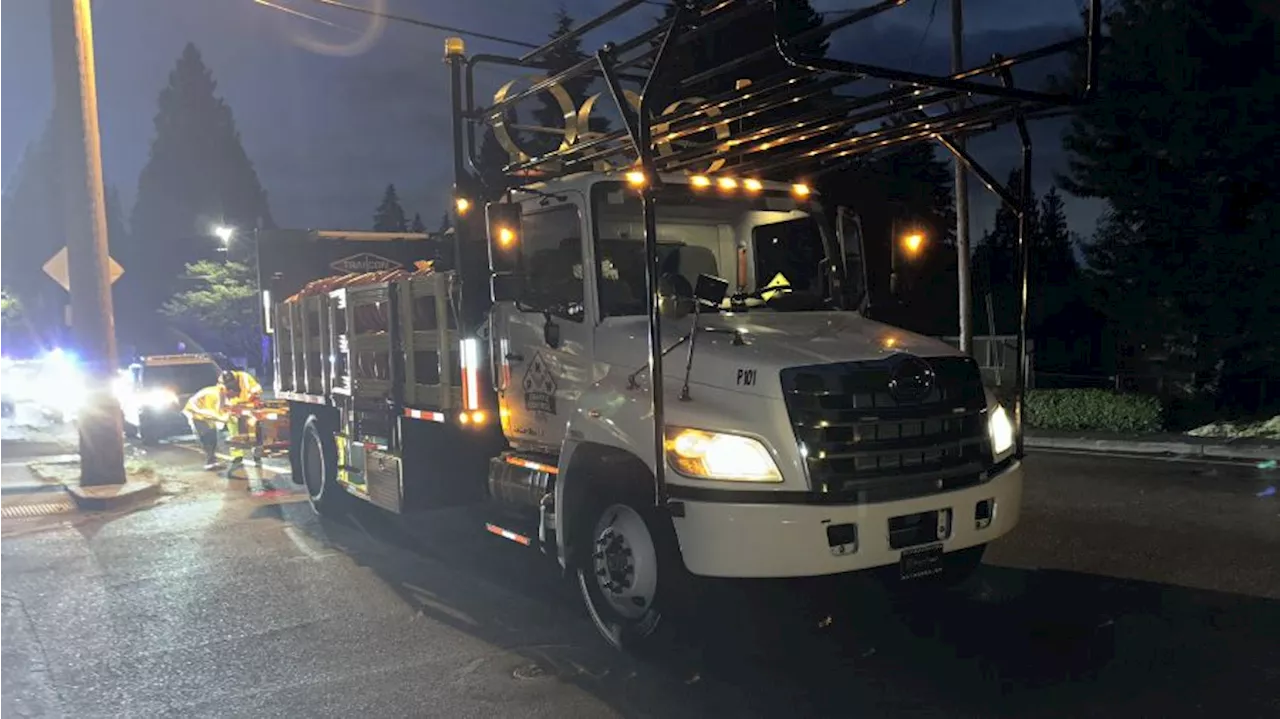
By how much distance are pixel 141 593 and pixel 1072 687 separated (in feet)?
20.5

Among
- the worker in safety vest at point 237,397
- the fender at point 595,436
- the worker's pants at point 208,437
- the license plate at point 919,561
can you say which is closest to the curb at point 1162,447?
the license plate at point 919,561

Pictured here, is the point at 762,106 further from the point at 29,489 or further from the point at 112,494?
the point at 29,489

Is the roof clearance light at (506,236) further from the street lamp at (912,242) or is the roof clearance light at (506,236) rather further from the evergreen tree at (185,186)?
the evergreen tree at (185,186)

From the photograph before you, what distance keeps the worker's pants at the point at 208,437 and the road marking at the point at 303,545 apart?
6441mm

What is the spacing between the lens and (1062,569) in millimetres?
6656

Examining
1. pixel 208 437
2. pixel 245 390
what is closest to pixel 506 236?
pixel 245 390

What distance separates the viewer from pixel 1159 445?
13.7 metres

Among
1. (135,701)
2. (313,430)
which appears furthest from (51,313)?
(135,701)

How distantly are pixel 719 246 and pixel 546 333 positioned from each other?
4.06 feet

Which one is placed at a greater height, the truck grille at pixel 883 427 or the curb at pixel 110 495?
the truck grille at pixel 883 427

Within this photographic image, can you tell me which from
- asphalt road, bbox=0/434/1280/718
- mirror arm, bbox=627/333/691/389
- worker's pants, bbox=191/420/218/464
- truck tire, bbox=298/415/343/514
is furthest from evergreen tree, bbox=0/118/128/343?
mirror arm, bbox=627/333/691/389

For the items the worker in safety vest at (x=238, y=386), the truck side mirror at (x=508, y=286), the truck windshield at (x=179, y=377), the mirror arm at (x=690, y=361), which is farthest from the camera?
the truck windshield at (x=179, y=377)

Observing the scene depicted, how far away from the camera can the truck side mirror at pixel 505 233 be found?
5.89 meters

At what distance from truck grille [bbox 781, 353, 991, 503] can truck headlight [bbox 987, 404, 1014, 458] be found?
A: 0.22 metres
